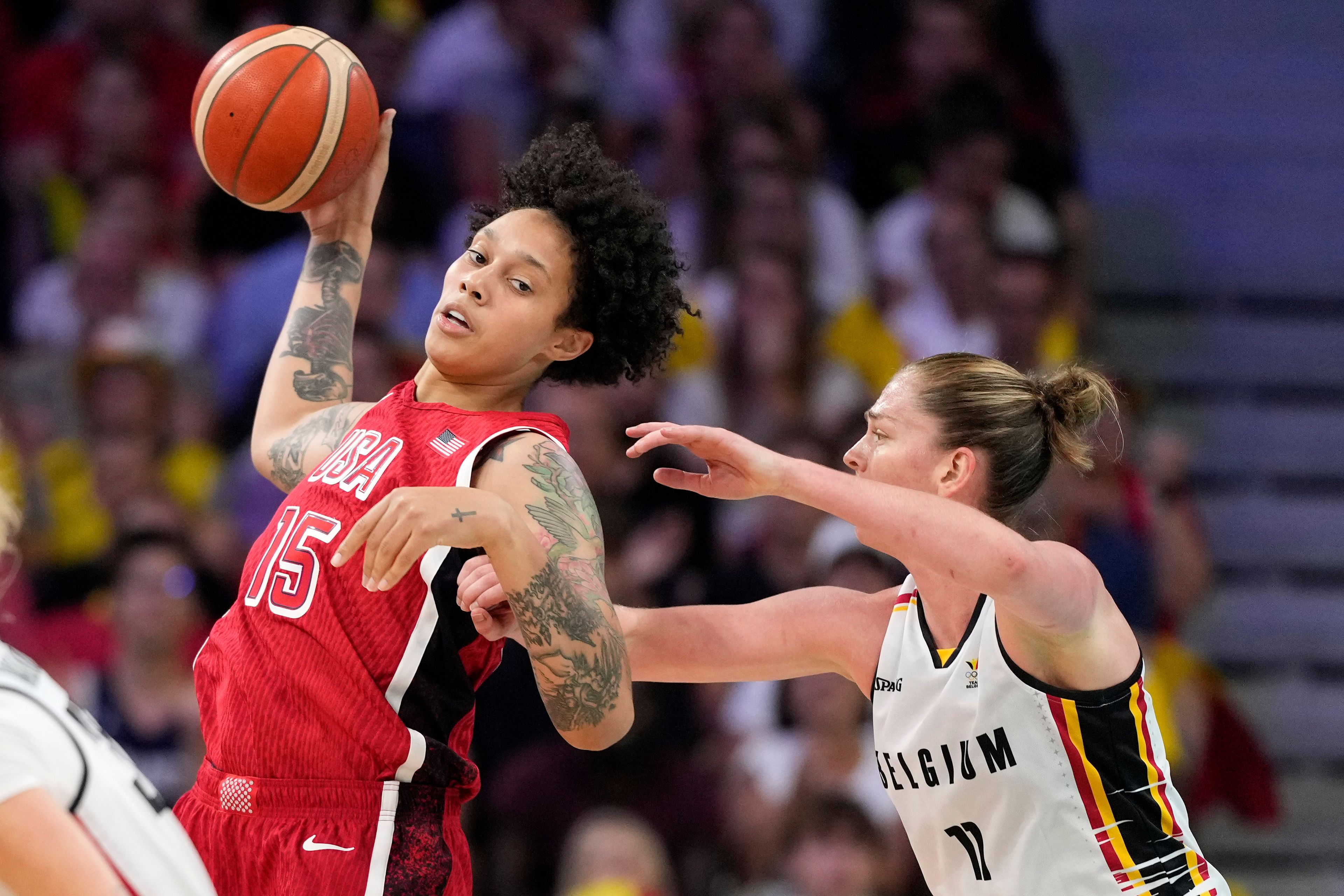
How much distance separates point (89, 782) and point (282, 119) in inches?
63.5

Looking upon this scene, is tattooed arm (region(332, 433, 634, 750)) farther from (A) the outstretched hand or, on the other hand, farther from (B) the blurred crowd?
(B) the blurred crowd

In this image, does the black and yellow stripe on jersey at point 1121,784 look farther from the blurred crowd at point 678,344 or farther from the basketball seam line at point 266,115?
the blurred crowd at point 678,344

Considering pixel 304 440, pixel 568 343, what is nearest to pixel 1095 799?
pixel 568 343

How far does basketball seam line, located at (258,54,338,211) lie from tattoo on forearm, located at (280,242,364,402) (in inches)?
6.5

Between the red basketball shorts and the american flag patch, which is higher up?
the american flag patch

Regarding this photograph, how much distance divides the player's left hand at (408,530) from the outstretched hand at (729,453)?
1.10ft

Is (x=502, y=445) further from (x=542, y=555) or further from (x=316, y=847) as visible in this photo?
(x=316, y=847)

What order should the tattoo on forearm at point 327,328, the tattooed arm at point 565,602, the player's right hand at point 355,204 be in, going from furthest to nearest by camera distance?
the player's right hand at point 355,204, the tattoo on forearm at point 327,328, the tattooed arm at point 565,602

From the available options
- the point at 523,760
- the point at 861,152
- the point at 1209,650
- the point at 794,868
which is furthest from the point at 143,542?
the point at 1209,650

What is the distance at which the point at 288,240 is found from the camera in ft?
22.0

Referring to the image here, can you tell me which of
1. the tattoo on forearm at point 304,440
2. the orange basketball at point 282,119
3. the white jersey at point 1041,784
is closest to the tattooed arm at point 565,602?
the tattoo on forearm at point 304,440

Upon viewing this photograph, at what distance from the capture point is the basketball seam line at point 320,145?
128 inches

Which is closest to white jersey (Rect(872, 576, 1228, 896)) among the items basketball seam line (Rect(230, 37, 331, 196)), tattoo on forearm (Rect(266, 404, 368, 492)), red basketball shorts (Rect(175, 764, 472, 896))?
red basketball shorts (Rect(175, 764, 472, 896))

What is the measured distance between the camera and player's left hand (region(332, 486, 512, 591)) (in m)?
2.38
